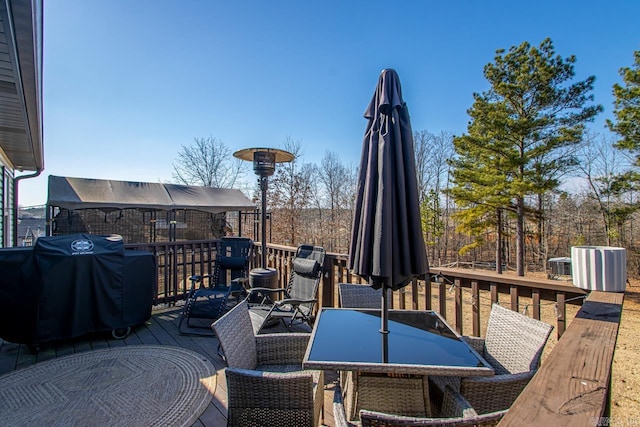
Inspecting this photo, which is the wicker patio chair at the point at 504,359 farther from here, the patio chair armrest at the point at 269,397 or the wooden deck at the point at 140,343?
the wooden deck at the point at 140,343

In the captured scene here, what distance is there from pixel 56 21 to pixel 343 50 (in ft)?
18.2

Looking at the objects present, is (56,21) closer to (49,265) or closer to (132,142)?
(49,265)

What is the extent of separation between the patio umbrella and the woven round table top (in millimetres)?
1757

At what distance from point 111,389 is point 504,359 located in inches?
118

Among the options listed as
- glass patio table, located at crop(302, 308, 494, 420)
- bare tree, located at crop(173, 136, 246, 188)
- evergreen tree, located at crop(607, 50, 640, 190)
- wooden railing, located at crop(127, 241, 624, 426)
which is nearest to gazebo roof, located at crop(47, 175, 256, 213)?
bare tree, located at crop(173, 136, 246, 188)

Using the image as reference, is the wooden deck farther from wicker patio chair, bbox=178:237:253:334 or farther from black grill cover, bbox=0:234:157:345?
wicker patio chair, bbox=178:237:253:334

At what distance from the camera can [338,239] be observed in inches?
797

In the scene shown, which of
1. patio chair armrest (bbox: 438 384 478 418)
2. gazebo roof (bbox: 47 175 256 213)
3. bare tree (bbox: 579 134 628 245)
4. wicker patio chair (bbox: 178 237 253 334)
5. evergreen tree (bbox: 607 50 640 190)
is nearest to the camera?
patio chair armrest (bbox: 438 384 478 418)

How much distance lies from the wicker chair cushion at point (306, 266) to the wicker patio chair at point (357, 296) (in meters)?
0.95

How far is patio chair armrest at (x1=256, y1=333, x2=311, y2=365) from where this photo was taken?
87.9 inches

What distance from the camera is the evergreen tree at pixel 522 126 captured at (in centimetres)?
1358

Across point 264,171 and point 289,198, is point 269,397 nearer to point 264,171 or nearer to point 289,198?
point 264,171

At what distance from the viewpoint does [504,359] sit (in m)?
1.96

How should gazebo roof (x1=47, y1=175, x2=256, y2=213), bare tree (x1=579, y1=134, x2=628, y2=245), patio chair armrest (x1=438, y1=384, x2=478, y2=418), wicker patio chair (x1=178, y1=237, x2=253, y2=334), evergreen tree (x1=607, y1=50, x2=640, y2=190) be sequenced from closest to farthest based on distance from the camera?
patio chair armrest (x1=438, y1=384, x2=478, y2=418)
wicker patio chair (x1=178, y1=237, x2=253, y2=334)
gazebo roof (x1=47, y1=175, x2=256, y2=213)
evergreen tree (x1=607, y1=50, x2=640, y2=190)
bare tree (x1=579, y1=134, x2=628, y2=245)
